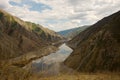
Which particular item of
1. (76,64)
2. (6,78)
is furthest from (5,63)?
(76,64)

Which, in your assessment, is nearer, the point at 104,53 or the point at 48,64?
the point at 104,53

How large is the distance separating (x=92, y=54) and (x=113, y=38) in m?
5.77

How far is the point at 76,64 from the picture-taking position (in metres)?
53.8

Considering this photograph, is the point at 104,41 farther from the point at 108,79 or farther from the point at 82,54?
the point at 108,79

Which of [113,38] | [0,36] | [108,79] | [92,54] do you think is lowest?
[108,79]

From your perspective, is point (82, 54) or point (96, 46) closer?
point (96, 46)

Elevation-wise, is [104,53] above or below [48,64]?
above

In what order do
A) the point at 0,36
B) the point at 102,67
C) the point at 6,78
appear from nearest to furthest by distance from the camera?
the point at 6,78 → the point at 102,67 → the point at 0,36

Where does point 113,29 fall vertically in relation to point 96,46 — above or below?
above

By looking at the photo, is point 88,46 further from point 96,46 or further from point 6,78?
point 6,78

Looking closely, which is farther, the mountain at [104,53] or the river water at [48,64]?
the mountain at [104,53]

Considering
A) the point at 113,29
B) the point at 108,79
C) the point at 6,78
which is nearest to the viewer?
the point at 6,78

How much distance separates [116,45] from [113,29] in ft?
26.2

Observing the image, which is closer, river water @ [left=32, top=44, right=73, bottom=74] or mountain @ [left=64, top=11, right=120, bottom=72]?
river water @ [left=32, top=44, right=73, bottom=74]
